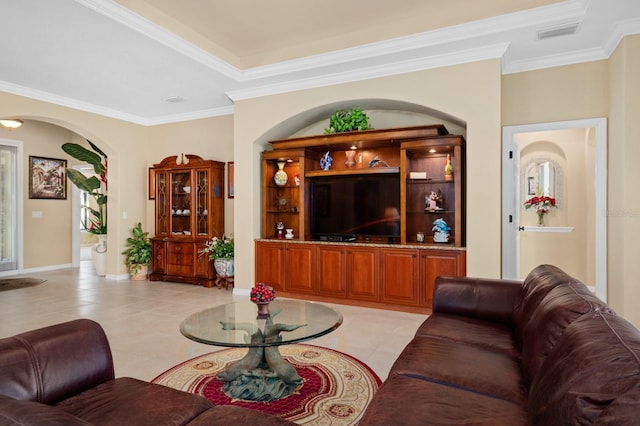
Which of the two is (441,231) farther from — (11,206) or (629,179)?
(11,206)

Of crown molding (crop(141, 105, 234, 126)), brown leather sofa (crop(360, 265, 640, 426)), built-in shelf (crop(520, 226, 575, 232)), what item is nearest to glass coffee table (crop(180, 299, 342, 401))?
brown leather sofa (crop(360, 265, 640, 426))

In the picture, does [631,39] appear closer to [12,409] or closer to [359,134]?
[359,134]

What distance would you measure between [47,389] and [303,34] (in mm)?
4050

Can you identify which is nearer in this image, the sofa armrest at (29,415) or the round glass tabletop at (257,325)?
the sofa armrest at (29,415)

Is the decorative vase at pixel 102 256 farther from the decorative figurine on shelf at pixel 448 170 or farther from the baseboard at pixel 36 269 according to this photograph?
the decorative figurine on shelf at pixel 448 170

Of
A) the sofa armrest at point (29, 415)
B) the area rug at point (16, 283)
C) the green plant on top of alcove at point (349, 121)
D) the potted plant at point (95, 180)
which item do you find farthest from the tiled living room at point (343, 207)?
the potted plant at point (95, 180)

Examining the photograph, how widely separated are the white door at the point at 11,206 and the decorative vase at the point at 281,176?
5.40 metres

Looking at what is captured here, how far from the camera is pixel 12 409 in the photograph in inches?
38.3

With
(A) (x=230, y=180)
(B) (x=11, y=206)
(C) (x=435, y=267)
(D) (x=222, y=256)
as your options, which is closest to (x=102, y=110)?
(A) (x=230, y=180)

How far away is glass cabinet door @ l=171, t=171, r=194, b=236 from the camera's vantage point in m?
6.85

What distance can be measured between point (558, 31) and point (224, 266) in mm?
5088

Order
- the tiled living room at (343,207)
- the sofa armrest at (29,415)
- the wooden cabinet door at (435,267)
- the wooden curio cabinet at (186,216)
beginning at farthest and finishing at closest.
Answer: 1. the wooden curio cabinet at (186,216)
2. the wooden cabinet door at (435,267)
3. the tiled living room at (343,207)
4. the sofa armrest at (29,415)

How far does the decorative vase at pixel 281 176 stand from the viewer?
5.91m

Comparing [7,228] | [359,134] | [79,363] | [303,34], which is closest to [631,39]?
[359,134]
